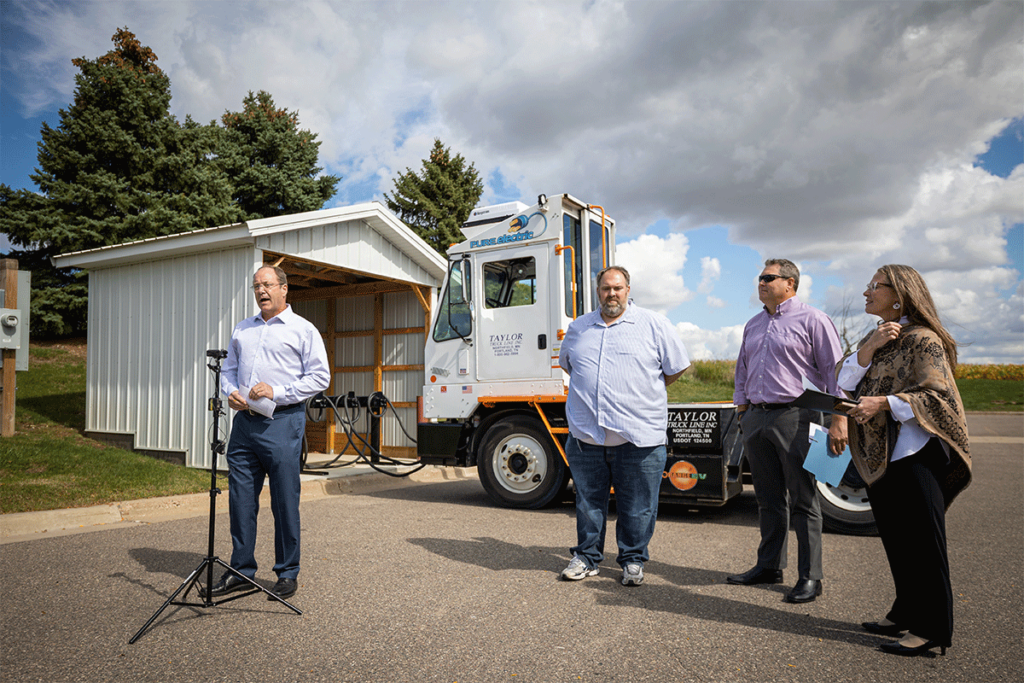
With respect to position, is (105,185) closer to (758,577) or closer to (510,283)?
(510,283)

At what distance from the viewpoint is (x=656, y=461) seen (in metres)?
4.25

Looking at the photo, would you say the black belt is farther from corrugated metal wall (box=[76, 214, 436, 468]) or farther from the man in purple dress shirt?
corrugated metal wall (box=[76, 214, 436, 468])

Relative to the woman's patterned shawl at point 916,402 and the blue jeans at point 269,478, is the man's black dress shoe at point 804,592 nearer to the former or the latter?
the woman's patterned shawl at point 916,402

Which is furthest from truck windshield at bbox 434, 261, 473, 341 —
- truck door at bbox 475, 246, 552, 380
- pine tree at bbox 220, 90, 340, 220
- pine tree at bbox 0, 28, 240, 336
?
→ pine tree at bbox 220, 90, 340, 220

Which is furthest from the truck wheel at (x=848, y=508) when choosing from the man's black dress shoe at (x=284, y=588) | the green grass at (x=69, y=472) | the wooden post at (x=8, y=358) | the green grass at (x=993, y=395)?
the green grass at (x=993, y=395)

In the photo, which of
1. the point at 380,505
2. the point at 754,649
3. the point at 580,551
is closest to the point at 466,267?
the point at 380,505

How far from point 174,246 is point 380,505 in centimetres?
528

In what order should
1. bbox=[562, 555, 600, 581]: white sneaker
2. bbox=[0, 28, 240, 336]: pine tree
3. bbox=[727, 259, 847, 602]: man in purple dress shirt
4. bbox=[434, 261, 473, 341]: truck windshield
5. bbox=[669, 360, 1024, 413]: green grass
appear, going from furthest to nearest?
1. bbox=[669, 360, 1024, 413]: green grass
2. bbox=[0, 28, 240, 336]: pine tree
3. bbox=[434, 261, 473, 341]: truck windshield
4. bbox=[562, 555, 600, 581]: white sneaker
5. bbox=[727, 259, 847, 602]: man in purple dress shirt

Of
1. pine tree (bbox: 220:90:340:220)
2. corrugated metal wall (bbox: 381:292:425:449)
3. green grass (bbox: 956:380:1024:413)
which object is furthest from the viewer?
pine tree (bbox: 220:90:340:220)

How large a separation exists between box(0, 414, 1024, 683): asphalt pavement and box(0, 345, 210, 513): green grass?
0.69 metres

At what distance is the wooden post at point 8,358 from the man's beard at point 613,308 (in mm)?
8072

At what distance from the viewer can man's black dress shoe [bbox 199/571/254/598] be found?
150 inches

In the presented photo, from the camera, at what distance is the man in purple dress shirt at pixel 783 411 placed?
3.95 m

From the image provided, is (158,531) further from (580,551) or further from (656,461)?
(656,461)
